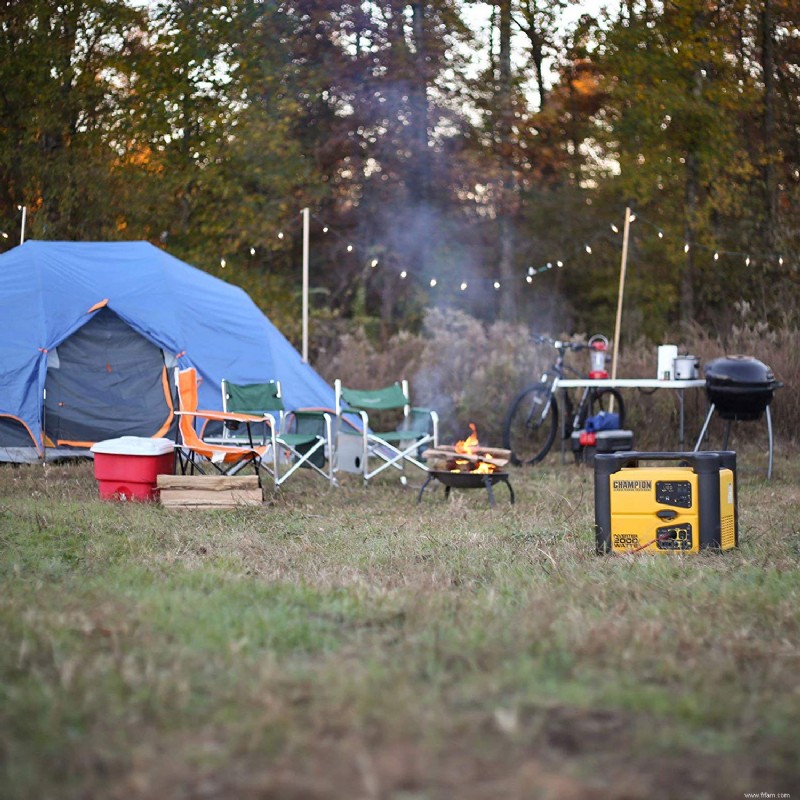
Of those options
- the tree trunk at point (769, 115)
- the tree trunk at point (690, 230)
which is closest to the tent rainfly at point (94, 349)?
the tree trunk at point (690, 230)

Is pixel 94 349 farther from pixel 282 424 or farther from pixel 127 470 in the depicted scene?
pixel 127 470

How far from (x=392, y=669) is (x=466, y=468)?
3410mm

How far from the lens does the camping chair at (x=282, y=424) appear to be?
21.1 feet

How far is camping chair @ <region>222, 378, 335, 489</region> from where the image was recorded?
6438 millimetres

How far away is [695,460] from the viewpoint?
4223 millimetres

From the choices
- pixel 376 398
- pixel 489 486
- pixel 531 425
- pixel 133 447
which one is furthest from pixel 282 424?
pixel 531 425

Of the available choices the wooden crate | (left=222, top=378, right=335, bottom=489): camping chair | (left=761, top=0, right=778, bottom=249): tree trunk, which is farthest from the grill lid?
(left=761, top=0, right=778, bottom=249): tree trunk

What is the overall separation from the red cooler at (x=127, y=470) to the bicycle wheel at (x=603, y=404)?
Answer: 3.60 meters

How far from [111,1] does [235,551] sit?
459 inches

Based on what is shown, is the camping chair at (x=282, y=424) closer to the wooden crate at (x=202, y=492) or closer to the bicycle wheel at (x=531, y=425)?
the wooden crate at (x=202, y=492)

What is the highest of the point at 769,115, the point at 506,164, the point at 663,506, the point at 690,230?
the point at 769,115

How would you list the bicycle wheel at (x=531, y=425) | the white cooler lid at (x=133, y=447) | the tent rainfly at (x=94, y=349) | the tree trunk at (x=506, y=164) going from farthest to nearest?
the tree trunk at (x=506, y=164), the bicycle wheel at (x=531, y=425), the tent rainfly at (x=94, y=349), the white cooler lid at (x=133, y=447)

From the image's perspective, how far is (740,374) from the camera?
22.3 ft

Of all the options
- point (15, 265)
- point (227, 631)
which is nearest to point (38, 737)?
point (227, 631)
